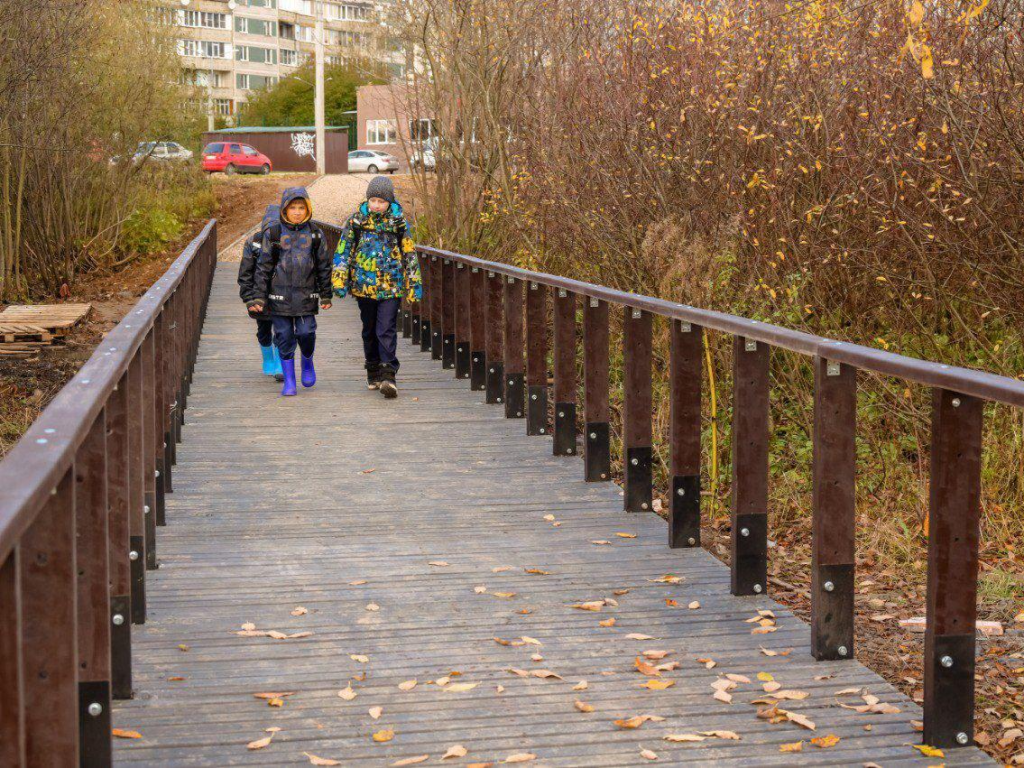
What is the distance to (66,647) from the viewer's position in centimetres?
286

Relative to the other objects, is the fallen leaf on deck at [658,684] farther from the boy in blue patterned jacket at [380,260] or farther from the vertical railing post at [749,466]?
the boy in blue patterned jacket at [380,260]

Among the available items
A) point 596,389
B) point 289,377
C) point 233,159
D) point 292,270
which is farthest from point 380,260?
point 233,159

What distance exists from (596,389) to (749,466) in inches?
92.4

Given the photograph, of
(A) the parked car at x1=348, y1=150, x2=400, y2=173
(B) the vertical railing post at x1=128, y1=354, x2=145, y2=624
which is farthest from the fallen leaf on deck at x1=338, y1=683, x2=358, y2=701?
(A) the parked car at x1=348, y1=150, x2=400, y2=173

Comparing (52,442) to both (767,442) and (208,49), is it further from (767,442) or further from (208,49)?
(208,49)

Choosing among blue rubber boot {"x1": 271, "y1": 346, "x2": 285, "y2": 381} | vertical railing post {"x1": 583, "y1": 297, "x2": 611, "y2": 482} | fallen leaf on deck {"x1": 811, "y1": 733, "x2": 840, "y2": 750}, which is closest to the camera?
fallen leaf on deck {"x1": 811, "y1": 733, "x2": 840, "y2": 750}

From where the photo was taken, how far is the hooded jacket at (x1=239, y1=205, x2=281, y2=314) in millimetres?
10375

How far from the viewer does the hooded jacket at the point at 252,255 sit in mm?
10375

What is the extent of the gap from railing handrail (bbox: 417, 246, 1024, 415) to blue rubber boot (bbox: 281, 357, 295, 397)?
4.20m

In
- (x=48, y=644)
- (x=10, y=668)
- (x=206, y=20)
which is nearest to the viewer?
(x=10, y=668)

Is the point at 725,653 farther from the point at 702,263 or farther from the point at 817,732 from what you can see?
the point at 702,263

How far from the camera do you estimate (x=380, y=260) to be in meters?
10.6

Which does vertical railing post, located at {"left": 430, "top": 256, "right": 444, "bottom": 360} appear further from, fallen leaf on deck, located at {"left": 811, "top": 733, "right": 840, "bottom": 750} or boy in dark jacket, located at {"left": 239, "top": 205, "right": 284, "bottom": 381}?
fallen leaf on deck, located at {"left": 811, "top": 733, "right": 840, "bottom": 750}

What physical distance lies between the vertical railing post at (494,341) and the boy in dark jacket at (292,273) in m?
1.20
